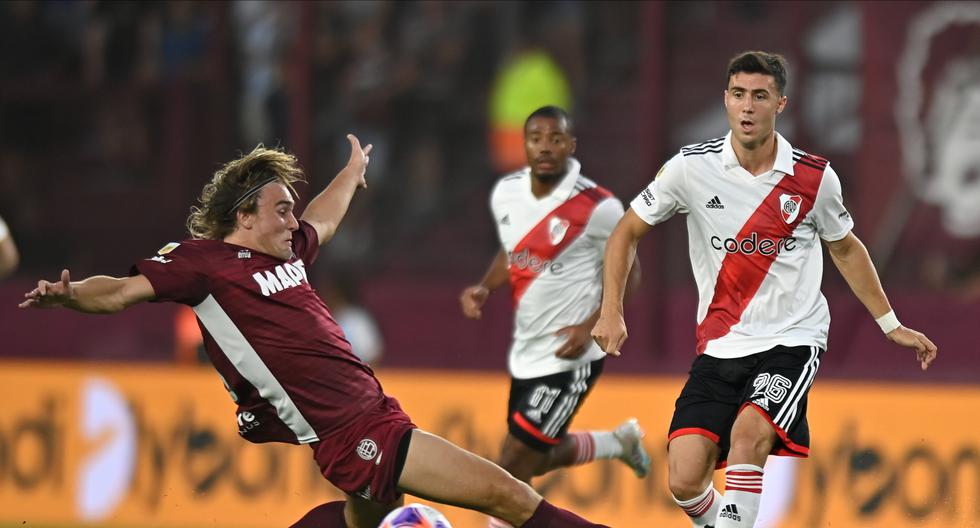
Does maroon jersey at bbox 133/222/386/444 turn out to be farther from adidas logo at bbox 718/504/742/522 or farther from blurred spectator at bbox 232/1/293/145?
blurred spectator at bbox 232/1/293/145

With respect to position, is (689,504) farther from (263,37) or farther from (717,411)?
(263,37)

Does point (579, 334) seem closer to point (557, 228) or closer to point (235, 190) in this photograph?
point (557, 228)

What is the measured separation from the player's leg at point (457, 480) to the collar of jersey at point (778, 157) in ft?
5.46

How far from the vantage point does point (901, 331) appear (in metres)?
7.07

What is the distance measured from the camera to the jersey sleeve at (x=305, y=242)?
7.02m

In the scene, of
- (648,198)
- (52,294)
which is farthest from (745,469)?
(52,294)

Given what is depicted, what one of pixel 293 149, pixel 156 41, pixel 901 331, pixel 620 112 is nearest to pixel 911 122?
pixel 620 112

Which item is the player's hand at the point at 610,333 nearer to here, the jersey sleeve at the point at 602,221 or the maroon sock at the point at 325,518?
the maroon sock at the point at 325,518

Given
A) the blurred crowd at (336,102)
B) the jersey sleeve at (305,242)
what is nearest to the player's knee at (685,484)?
the jersey sleeve at (305,242)

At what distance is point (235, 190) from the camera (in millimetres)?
Answer: 6703

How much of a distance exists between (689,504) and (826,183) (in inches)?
60.3

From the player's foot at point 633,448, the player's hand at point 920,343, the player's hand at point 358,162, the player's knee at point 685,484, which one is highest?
the player's hand at point 358,162

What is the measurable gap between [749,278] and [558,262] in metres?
1.79

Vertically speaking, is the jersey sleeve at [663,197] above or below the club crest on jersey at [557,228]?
above
